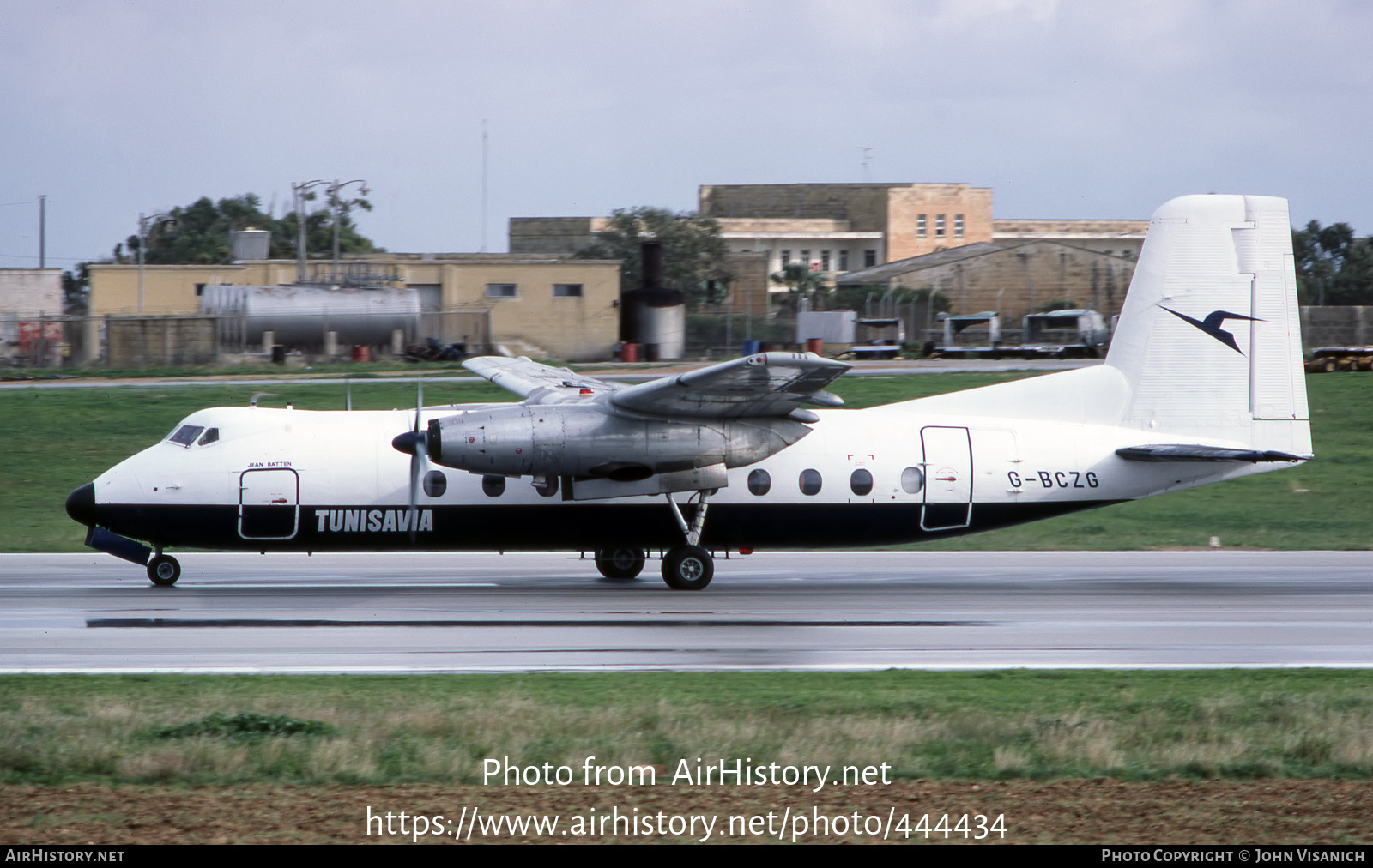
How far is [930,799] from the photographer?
8734mm

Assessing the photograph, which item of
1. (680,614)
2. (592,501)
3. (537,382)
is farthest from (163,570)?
(680,614)

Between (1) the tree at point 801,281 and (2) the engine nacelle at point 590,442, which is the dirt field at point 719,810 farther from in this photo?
(1) the tree at point 801,281

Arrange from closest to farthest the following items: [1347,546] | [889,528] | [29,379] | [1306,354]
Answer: [889,528] < [1347,546] < [29,379] < [1306,354]

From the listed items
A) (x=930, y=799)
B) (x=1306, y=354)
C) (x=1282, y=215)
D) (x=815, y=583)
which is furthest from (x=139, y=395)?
(x=1306, y=354)

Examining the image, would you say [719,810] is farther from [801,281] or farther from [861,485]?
[801,281]

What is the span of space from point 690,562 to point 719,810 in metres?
10.8

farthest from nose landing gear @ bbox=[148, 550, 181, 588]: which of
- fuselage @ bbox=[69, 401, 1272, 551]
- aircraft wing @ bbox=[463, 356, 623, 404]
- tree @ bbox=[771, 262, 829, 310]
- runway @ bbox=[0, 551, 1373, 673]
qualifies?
Result: tree @ bbox=[771, 262, 829, 310]

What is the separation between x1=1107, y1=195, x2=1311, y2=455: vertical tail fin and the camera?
20.2 meters

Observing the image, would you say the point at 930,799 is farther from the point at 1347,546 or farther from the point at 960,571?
the point at 1347,546

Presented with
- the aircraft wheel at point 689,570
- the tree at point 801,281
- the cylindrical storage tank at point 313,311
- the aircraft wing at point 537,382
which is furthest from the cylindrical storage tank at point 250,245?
the aircraft wheel at point 689,570

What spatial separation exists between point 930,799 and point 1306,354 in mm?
49073

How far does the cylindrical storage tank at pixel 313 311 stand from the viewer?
2000 inches

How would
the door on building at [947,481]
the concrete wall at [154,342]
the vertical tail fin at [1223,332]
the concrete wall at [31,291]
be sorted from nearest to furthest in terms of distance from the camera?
the door on building at [947,481]
the vertical tail fin at [1223,332]
the concrete wall at [154,342]
the concrete wall at [31,291]

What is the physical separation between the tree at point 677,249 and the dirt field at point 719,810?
76.3m
